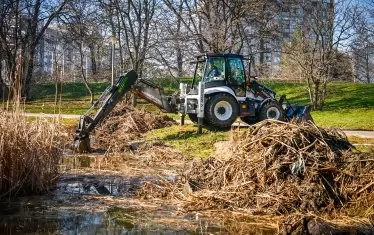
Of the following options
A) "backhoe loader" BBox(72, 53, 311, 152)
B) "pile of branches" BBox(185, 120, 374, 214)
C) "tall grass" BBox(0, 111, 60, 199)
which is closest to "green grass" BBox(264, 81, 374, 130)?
"backhoe loader" BBox(72, 53, 311, 152)

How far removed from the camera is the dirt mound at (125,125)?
16688 millimetres

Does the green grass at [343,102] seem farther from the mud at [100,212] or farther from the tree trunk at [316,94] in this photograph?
the mud at [100,212]

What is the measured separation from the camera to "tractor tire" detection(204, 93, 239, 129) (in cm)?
1570

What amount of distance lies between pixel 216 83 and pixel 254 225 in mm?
9335

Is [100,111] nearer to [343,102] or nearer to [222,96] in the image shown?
[222,96]

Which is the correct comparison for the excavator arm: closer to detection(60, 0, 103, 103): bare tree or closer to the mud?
the mud

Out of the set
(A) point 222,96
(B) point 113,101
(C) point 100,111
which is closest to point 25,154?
(C) point 100,111

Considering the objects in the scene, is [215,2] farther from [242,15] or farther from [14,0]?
[14,0]

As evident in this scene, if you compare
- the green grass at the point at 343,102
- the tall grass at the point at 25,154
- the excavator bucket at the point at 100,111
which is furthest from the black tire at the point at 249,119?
the tall grass at the point at 25,154

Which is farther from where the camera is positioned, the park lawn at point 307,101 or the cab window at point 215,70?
the park lawn at point 307,101

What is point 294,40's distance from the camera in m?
29.9

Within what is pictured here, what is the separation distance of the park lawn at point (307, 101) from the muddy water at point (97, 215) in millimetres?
14215

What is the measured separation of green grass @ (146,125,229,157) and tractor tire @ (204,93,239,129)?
15.3 inches

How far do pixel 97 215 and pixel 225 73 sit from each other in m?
9.43
